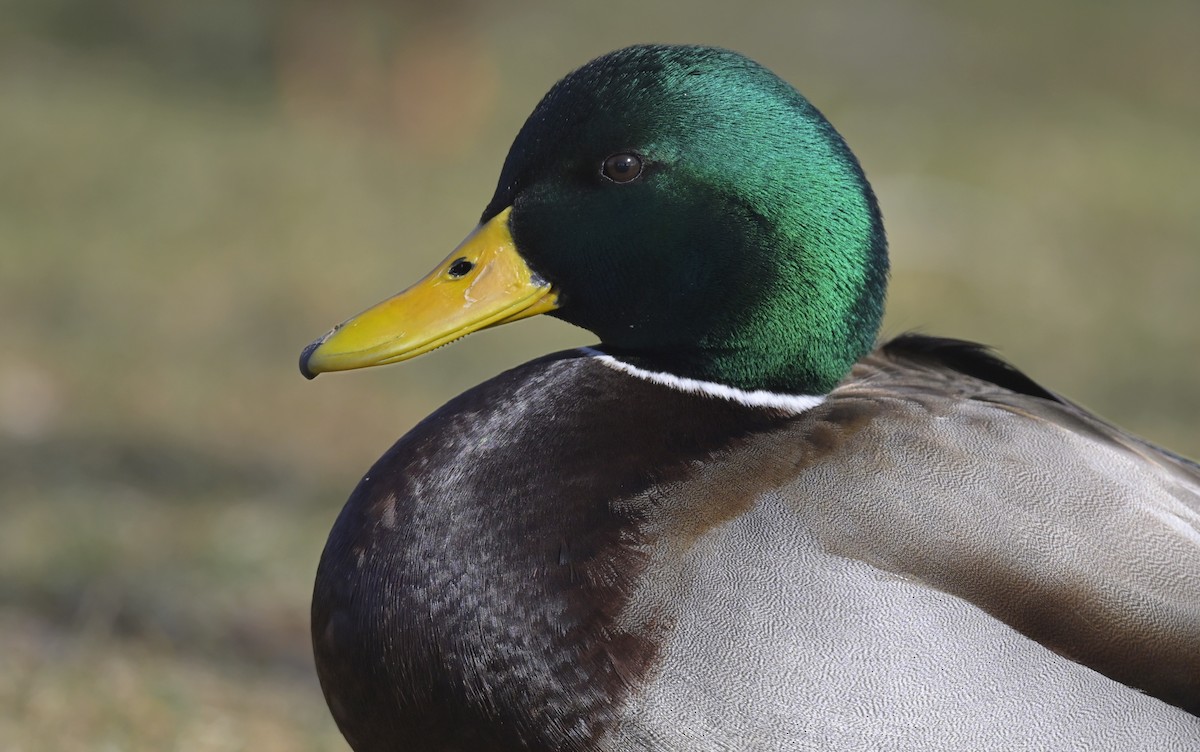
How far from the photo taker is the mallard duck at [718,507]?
2.08 metres

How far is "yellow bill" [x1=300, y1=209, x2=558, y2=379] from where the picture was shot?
7.64 feet

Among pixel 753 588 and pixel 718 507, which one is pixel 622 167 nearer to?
pixel 718 507

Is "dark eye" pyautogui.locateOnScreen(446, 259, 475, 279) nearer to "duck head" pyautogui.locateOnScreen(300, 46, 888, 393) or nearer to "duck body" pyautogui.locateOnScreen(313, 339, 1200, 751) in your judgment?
"duck head" pyautogui.locateOnScreen(300, 46, 888, 393)

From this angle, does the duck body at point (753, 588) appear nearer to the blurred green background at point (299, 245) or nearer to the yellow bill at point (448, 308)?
the yellow bill at point (448, 308)

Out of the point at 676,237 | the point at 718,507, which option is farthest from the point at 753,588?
the point at 676,237

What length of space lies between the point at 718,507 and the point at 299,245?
5.68 metres

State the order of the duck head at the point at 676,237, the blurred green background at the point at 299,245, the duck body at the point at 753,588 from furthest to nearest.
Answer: the blurred green background at the point at 299,245 → the duck head at the point at 676,237 → the duck body at the point at 753,588

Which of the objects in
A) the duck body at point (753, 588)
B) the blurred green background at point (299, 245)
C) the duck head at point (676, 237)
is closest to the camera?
the duck body at point (753, 588)

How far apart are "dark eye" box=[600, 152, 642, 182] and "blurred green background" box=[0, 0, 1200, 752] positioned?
60.0 inches

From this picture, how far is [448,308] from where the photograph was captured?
2.37m

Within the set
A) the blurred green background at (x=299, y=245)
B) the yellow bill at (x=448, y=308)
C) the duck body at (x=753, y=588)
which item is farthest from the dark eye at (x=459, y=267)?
the blurred green background at (x=299, y=245)

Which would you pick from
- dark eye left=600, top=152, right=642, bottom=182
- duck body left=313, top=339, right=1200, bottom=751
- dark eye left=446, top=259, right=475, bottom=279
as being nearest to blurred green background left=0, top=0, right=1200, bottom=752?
duck body left=313, top=339, right=1200, bottom=751

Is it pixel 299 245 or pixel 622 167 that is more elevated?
pixel 622 167

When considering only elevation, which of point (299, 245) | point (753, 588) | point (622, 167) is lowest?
point (299, 245)
